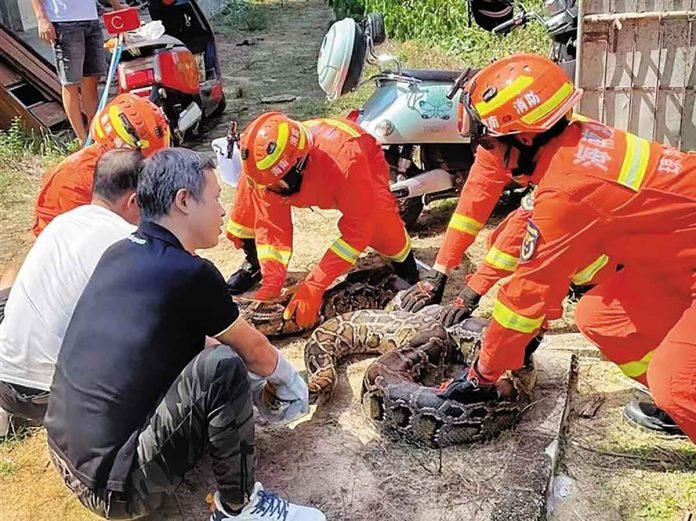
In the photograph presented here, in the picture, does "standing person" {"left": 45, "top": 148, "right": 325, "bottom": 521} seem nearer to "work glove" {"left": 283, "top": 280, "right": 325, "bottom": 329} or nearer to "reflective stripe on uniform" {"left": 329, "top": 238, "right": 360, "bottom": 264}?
"work glove" {"left": 283, "top": 280, "right": 325, "bottom": 329}

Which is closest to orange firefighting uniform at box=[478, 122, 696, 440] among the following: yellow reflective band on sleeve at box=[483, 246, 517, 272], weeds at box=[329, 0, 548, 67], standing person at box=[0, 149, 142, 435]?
yellow reflective band on sleeve at box=[483, 246, 517, 272]

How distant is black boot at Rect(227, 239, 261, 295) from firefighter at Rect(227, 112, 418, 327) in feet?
0.92

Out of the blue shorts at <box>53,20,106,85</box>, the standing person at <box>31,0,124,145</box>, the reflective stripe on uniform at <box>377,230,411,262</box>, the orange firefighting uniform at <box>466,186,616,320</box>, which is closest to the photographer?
the orange firefighting uniform at <box>466,186,616,320</box>

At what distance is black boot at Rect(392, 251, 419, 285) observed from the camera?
537 cm

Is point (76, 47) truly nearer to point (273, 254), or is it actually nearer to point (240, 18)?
point (273, 254)

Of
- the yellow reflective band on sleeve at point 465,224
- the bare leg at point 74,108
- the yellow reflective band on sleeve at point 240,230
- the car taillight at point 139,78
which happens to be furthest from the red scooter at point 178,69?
the yellow reflective band on sleeve at point 465,224

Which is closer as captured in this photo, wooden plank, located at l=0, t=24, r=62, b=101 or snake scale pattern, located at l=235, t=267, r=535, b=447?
snake scale pattern, located at l=235, t=267, r=535, b=447

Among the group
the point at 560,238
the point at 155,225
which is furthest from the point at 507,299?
the point at 155,225

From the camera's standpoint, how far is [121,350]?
301 centimetres

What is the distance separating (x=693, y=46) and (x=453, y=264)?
7.43 ft

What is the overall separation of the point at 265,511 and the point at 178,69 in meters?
5.49

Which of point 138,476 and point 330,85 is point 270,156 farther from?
point 138,476

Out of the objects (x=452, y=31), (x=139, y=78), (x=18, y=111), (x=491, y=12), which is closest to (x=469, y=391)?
(x=491, y=12)

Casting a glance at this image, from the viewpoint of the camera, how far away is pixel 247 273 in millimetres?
5574
